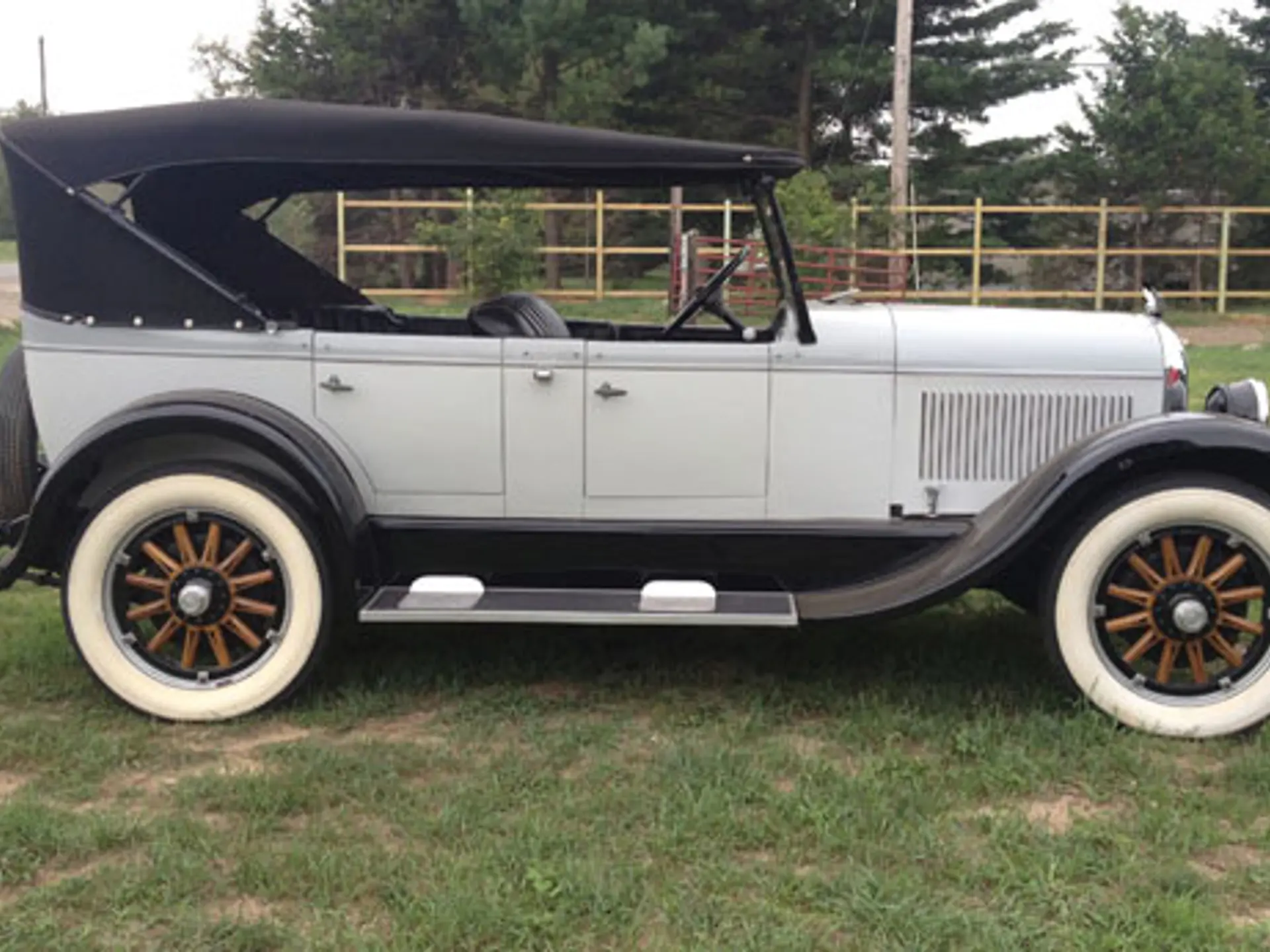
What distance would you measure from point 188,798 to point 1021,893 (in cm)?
210

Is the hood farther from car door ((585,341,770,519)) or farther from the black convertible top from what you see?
the black convertible top

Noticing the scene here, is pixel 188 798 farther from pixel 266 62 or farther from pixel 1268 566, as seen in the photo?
pixel 266 62

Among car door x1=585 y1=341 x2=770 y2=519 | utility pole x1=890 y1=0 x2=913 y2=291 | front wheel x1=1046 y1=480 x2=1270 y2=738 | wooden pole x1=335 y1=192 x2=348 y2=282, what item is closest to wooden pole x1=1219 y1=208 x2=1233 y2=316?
utility pole x1=890 y1=0 x2=913 y2=291

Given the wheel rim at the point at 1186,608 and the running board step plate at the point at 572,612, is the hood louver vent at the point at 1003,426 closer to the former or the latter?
the wheel rim at the point at 1186,608

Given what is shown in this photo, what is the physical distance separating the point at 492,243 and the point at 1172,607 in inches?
707

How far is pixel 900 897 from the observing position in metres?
2.82

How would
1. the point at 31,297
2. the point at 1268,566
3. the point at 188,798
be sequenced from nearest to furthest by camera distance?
the point at 188,798, the point at 1268,566, the point at 31,297

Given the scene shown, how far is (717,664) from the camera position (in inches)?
178

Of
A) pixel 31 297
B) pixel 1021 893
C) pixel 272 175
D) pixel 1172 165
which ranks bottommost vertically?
pixel 1021 893

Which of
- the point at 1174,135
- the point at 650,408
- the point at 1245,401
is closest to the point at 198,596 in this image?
the point at 650,408

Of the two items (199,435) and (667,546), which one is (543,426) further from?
(199,435)

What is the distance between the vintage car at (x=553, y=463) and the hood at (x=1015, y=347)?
0.03 feet

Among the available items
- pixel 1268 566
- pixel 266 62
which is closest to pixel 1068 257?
pixel 266 62

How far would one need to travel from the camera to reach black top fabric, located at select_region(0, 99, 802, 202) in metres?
4.00
